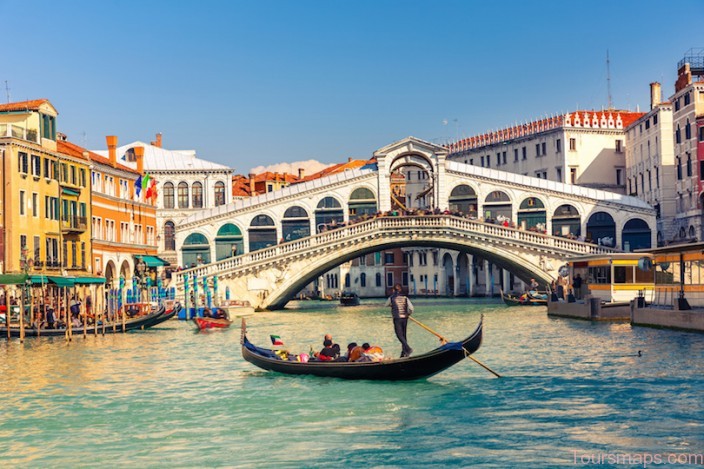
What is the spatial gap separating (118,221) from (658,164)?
2288 cm

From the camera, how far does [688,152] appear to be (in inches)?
1722

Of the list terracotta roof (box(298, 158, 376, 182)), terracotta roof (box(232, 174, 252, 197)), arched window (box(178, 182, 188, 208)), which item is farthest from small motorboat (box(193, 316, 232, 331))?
terracotta roof (box(298, 158, 376, 182))

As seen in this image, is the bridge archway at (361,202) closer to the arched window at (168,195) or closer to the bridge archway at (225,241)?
the bridge archway at (225,241)

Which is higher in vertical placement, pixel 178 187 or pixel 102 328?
pixel 178 187

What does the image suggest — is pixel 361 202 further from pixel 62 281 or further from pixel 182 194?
pixel 62 281

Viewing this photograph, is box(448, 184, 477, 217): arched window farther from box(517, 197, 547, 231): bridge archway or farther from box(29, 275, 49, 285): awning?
box(29, 275, 49, 285): awning

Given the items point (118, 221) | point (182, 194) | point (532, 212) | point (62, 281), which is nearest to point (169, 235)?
point (182, 194)

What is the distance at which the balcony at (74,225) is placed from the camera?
35884mm

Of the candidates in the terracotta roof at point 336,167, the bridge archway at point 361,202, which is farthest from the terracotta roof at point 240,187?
the bridge archway at point 361,202

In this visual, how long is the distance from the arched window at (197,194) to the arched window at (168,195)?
3.30 feet

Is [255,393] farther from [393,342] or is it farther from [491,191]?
[491,191]

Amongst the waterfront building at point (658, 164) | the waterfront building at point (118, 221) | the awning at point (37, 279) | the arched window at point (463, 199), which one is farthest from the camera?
the waterfront building at point (658, 164)

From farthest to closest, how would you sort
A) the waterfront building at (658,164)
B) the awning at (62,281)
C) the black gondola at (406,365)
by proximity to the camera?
the waterfront building at (658,164), the awning at (62,281), the black gondola at (406,365)

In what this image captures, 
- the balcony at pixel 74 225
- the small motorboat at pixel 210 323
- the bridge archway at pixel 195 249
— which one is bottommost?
the small motorboat at pixel 210 323
